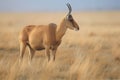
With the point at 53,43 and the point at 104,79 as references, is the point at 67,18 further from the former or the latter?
the point at 104,79

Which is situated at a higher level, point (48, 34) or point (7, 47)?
point (48, 34)

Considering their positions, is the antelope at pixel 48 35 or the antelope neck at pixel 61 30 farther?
the antelope neck at pixel 61 30

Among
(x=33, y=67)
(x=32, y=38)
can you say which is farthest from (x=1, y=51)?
(x=33, y=67)

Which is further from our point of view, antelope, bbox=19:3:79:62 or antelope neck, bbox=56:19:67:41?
antelope neck, bbox=56:19:67:41

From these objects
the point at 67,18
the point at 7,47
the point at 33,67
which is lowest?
the point at 7,47

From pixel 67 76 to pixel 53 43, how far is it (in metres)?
2.20

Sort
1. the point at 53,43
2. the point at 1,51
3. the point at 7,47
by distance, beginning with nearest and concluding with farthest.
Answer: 1. the point at 53,43
2. the point at 1,51
3. the point at 7,47

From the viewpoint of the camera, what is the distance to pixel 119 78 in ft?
30.2

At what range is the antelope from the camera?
11.2 meters

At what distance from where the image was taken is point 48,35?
11273 millimetres

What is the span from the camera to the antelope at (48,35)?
11.2 meters

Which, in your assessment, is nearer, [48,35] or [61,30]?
[48,35]

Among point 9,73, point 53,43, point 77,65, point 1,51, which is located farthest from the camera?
point 1,51

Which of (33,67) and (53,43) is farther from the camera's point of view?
(53,43)
